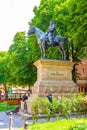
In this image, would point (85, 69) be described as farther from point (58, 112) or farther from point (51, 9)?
point (58, 112)

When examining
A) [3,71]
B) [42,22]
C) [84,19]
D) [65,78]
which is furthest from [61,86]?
[3,71]

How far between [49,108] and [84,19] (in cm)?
1030

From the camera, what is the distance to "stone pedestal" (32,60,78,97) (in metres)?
20.5

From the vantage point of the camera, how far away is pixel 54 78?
21.0 m

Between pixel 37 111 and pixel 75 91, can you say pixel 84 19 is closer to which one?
pixel 75 91

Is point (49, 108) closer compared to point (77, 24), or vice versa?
point (49, 108)

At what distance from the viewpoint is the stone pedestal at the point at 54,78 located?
20.5 metres

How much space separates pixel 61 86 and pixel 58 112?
5774 mm

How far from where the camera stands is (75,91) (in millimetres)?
21344

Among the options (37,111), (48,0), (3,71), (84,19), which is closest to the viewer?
(37,111)

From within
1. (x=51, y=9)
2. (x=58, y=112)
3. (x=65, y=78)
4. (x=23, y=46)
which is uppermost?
(x=51, y=9)

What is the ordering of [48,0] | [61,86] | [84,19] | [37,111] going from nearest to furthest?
[37,111] → [61,86] → [84,19] → [48,0]

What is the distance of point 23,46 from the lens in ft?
135

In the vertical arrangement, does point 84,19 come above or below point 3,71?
above
